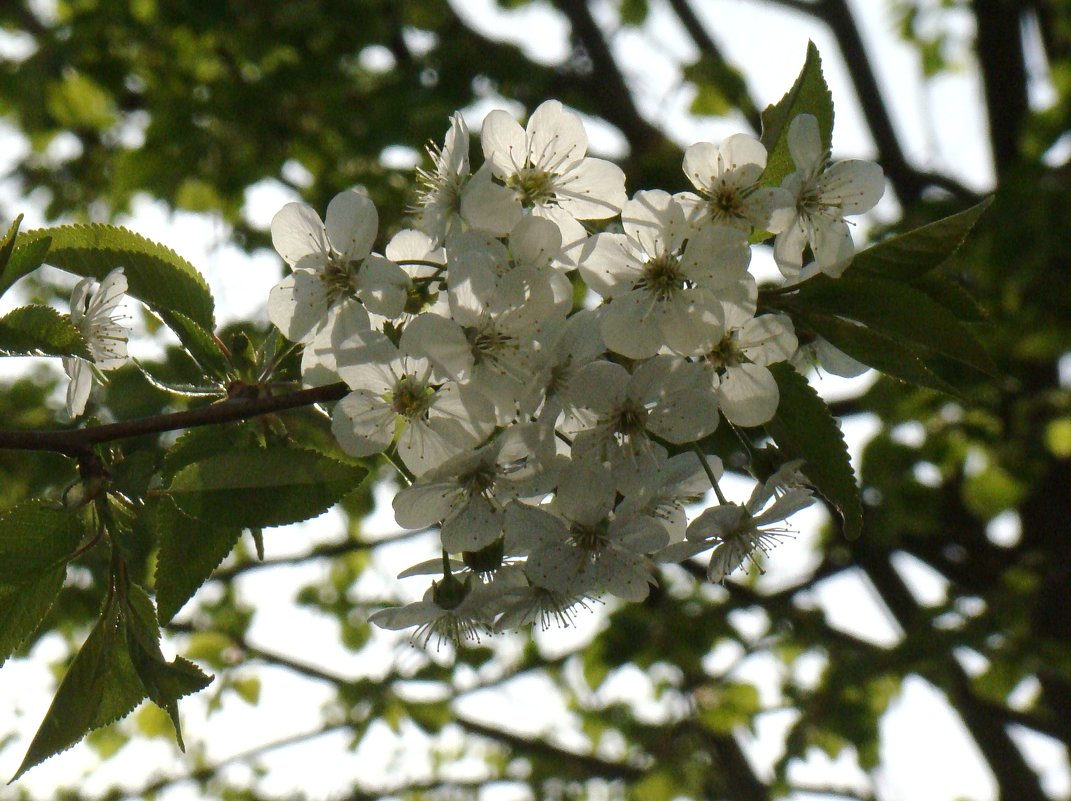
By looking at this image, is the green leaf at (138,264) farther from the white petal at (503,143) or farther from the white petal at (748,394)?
the white petal at (748,394)

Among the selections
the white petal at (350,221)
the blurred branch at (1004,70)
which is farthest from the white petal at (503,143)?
the blurred branch at (1004,70)

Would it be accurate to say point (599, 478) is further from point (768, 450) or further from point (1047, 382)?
point (1047, 382)

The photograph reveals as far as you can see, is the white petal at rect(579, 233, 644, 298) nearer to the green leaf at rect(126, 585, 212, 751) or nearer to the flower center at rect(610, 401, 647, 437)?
the flower center at rect(610, 401, 647, 437)

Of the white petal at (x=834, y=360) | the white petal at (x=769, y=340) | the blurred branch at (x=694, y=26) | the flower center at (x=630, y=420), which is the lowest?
the flower center at (x=630, y=420)

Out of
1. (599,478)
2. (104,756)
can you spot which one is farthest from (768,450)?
(104,756)

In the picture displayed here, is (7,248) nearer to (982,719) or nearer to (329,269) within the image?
(329,269)

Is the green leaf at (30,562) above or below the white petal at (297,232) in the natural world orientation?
below
